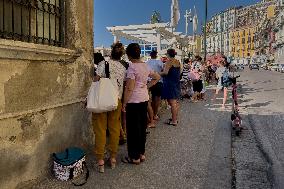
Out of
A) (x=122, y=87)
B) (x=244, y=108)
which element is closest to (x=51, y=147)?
(x=122, y=87)

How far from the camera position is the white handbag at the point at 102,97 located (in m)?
5.13

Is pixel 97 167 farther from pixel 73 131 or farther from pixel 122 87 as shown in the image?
pixel 122 87

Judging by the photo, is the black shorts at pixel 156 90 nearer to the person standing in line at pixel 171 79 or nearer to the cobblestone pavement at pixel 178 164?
the person standing in line at pixel 171 79

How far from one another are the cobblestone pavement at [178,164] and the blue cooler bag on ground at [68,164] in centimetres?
14

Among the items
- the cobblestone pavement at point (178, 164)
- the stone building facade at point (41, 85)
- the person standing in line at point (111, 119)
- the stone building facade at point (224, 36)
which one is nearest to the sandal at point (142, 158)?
the cobblestone pavement at point (178, 164)

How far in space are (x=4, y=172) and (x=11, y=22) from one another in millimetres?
1805

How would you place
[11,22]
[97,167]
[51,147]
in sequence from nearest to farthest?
1. [11,22]
2. [51,147]
3. [97,167]

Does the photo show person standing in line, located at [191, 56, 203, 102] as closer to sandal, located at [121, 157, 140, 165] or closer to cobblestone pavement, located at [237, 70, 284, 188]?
cobblestone pavement, located at [237, 70, 284, 188]

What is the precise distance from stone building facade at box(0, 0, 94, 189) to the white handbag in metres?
Result: 0.53

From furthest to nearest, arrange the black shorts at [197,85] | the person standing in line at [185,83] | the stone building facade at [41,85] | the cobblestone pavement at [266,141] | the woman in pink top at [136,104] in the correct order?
the person standing in line at [185,83]
the black shorts at [197,85]
the woman in pink top at [136,104]
the cobblestone pavement at [266,141]
the stone building facade at [41,85]

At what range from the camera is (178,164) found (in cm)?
579

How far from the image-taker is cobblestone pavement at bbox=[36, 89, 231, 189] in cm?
493

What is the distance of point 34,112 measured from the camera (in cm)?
475

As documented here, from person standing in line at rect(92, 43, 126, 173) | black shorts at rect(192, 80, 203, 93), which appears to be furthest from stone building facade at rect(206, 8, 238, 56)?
person standing in line at rect(92, 43, 126, 173)
